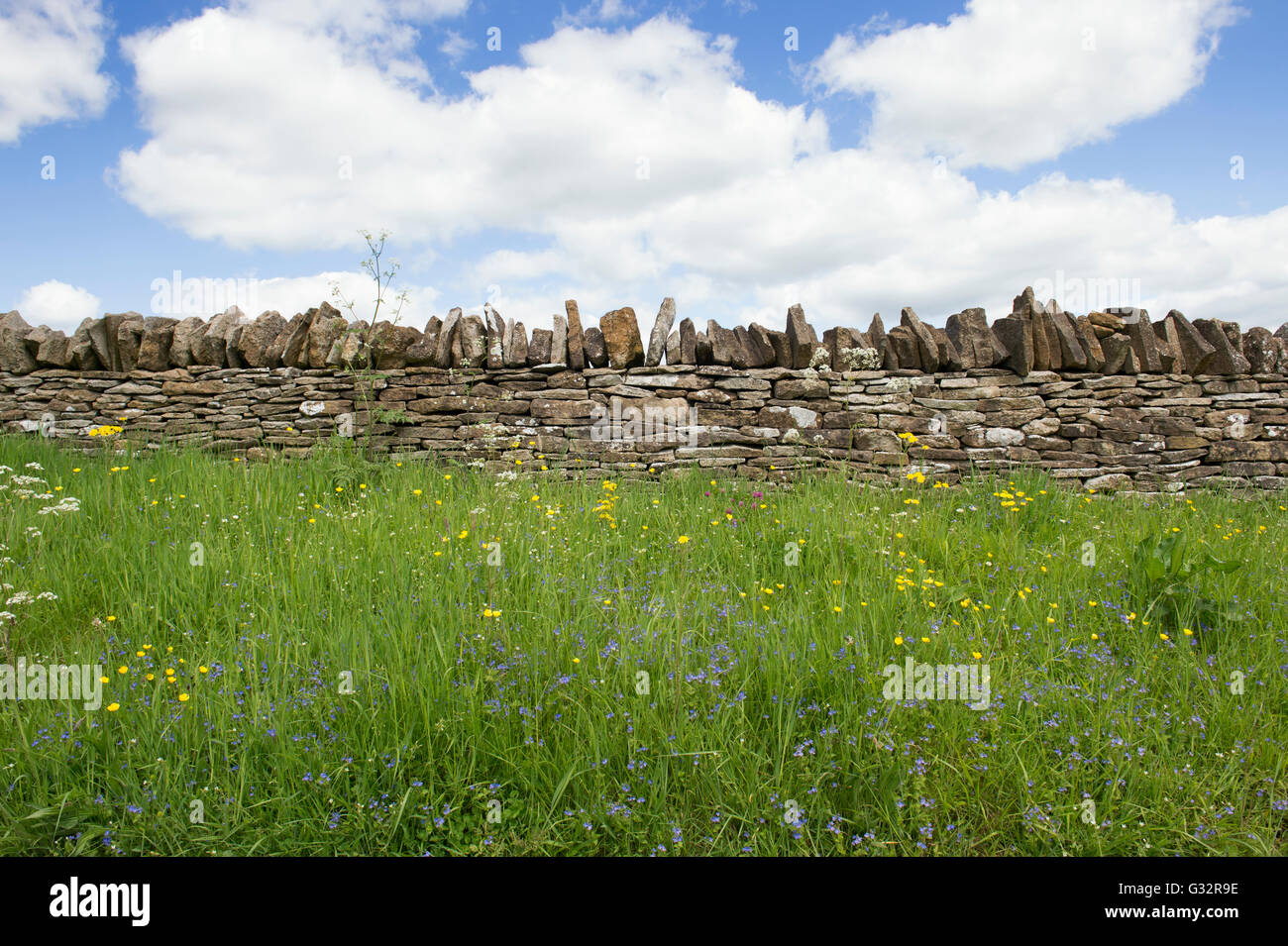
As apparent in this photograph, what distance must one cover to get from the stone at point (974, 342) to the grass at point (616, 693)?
A: 2506mm

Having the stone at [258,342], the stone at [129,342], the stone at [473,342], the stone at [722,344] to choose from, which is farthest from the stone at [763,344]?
the stone at [129,342]

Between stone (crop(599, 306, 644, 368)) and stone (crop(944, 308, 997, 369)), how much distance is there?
10.6 ft

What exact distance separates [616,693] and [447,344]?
4.85 meters

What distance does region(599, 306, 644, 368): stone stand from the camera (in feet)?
21.3

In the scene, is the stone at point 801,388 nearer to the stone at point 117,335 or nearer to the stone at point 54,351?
the stone at point 117,335

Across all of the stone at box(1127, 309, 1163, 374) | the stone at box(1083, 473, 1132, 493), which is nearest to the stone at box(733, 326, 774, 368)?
the stone at box(1083, 473, 1132, 493)

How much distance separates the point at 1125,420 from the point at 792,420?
350 centimetres

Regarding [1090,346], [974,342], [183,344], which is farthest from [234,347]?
[1090,346]

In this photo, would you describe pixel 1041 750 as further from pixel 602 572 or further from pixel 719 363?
pixel 719 363

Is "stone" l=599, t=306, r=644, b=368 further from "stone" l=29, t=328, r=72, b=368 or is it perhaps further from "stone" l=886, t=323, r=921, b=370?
"stone" l=29, t=328, r=72, b=368

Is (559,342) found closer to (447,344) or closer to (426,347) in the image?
(447,344)

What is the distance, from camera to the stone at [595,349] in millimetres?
6570
